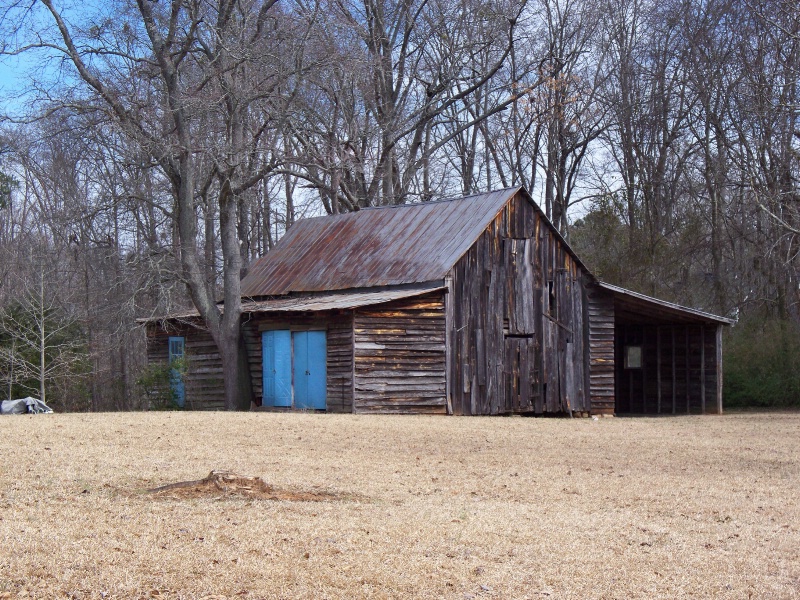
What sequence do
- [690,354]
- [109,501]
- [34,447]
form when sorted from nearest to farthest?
[109,501], [34,447], [690,354]

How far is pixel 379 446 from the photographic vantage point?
17359mm

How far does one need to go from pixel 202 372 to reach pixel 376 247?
20.8 ft

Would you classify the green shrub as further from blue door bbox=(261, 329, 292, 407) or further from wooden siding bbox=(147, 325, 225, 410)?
wooden siding bbox=(147, 325, 225, 410)

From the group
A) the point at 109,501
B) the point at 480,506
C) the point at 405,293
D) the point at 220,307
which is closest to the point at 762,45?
the point at 405,293

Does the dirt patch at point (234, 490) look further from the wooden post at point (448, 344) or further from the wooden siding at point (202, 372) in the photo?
the wooden siding at point (202, 372)

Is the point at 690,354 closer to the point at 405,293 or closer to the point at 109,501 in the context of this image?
the point at 405,293

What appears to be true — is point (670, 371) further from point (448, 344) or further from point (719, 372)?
point (448, 344)

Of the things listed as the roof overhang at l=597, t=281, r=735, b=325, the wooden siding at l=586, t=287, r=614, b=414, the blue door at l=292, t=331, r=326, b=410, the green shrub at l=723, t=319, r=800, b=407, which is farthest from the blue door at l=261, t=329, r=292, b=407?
the green shrub at l=723, t=319, r=800, b=407

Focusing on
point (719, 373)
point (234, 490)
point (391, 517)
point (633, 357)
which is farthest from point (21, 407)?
point (719, 373)

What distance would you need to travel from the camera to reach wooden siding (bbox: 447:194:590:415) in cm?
2742

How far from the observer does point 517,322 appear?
1126 inches

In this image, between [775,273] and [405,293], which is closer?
[405,293]

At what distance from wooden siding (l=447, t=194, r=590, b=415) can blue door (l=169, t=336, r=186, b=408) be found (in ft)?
28.3

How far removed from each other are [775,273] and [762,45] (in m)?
8.29
